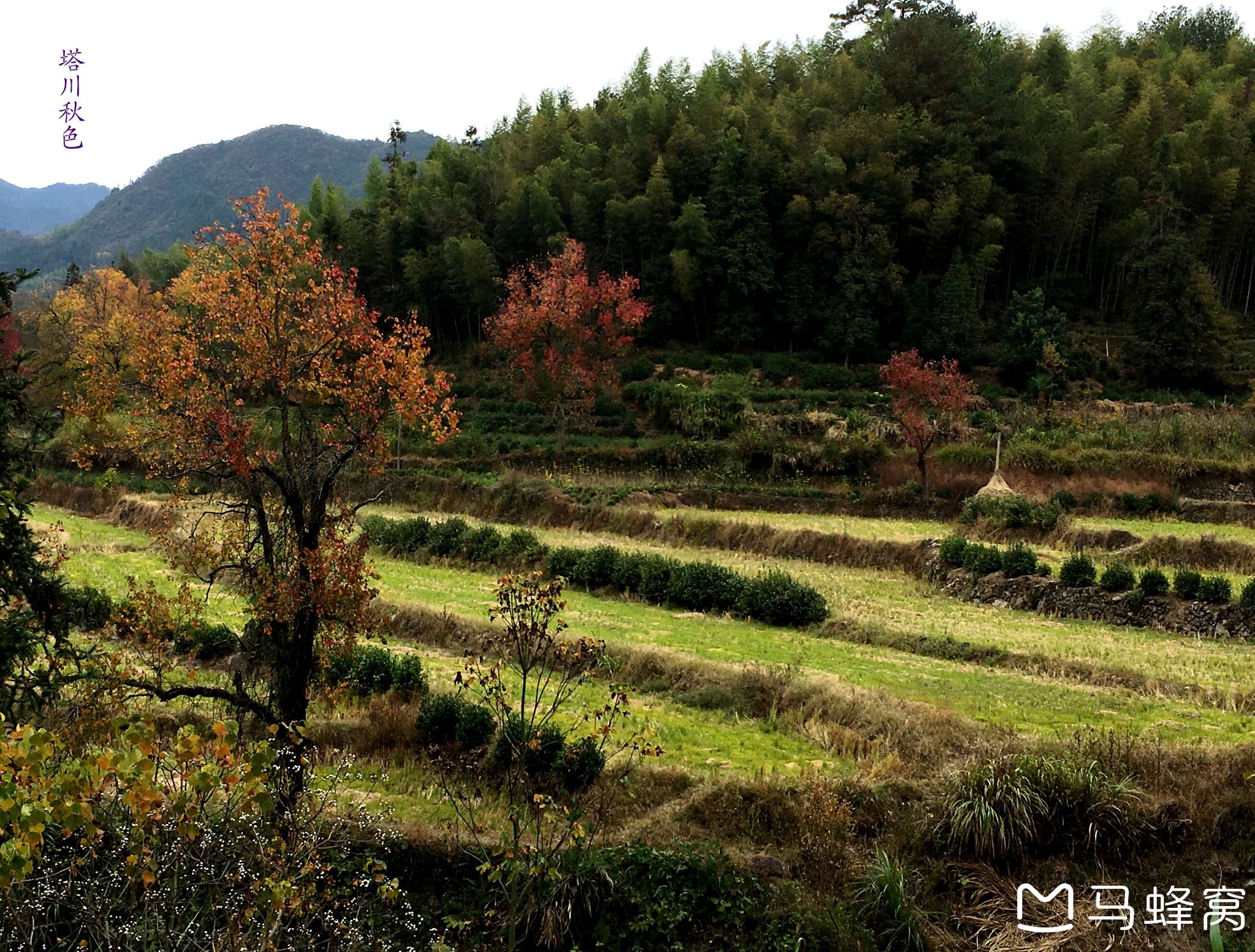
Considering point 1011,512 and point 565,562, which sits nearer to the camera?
point 565,562

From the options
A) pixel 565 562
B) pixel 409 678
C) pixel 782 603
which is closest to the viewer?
pixel 409 678

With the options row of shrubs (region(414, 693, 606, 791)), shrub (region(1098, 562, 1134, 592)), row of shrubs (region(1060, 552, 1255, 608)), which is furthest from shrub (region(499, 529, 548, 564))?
shrub (region(1098, 562, 1134, 592))

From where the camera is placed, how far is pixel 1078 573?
1861 cm

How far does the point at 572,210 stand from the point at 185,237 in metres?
91.0

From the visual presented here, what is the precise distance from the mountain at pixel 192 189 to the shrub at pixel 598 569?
90.5 meters

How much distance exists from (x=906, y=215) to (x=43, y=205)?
147 meters

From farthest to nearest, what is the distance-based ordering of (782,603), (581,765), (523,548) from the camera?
(523,548), (782,603), (581,765)

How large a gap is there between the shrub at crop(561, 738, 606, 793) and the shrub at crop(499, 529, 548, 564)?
12.7 meters

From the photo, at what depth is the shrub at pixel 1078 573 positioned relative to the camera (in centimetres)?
1852

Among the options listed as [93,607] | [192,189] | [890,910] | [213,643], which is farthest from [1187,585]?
[192,189]

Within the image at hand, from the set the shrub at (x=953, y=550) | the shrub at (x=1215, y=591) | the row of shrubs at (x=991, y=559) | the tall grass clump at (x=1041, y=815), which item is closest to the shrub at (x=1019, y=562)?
the row of shrubs at (x=991, y=559)

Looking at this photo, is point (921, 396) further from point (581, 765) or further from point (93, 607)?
point (93, 607)

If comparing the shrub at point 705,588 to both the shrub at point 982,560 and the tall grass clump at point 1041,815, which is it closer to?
the shrub at point 982,560

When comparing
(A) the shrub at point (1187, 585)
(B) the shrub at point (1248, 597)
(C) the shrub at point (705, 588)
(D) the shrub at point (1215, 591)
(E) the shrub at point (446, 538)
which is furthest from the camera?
(E) the shrub at point (446, 538)
